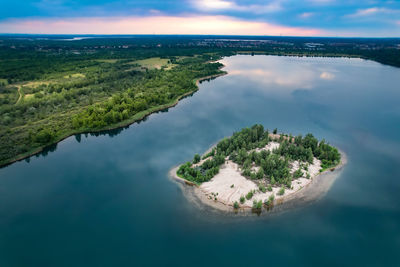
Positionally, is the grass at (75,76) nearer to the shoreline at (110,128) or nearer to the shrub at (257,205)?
the shoreline at (110,128)

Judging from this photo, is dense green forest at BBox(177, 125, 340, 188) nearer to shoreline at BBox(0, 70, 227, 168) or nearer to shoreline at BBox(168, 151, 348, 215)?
shoreline at BBox(168, 151, 348, 215)

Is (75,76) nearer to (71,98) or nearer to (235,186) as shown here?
(71,98)

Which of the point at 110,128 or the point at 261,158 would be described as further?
the point at 110,128

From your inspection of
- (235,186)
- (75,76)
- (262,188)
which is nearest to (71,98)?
(75,76)

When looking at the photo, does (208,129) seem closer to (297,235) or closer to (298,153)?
(298,153)

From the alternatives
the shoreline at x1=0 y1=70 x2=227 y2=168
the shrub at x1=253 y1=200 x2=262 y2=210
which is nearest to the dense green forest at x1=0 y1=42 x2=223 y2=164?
the shoreline at x1=0 y1=70 x2=227 y2=168

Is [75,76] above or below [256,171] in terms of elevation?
above

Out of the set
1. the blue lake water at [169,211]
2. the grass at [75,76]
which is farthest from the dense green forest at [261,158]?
the grass at [75,76]
